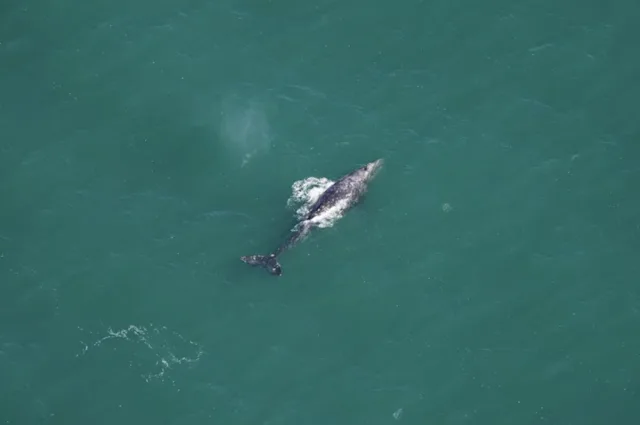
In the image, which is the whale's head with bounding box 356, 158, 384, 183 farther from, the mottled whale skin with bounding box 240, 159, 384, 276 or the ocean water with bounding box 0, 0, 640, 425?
the ocean water with bounding box 0, 0, 640, 425

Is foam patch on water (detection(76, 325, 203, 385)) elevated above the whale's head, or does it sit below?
below

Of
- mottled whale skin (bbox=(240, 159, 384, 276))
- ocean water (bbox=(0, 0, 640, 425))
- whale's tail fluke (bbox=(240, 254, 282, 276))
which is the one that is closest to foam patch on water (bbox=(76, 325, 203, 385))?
ocean water (bbox=(0, 0, 640, 425))

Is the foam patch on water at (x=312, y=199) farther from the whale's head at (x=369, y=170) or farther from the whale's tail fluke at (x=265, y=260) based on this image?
the whale's tail fluke at (x=265, y=260)

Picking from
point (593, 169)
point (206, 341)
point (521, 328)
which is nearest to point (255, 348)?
point (206, 341)

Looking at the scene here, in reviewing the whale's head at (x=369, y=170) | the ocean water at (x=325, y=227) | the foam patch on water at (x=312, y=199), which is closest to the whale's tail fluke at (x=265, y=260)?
the ocean water at (x=325, y=227)

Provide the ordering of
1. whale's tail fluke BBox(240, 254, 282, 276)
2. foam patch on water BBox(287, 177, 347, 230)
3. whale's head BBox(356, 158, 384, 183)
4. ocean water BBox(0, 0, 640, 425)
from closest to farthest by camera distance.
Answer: ocean water BBox(0, 0, 640, 425), whale's tail fluke BBox(240, 254, 282, 276), foam patch on water BBox(287, 177, 347, 230), whale's head BBox(356, 158, 384, 183)

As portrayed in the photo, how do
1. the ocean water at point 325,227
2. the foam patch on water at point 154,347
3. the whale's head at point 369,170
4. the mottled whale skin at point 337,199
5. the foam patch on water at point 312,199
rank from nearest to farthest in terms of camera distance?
the ocean water at point 325,227, the foam patch on water at point 154,347, the mottled whale skin at point 337,199, the foam patch on water at point 312,199, the whale's head at point 369,170
